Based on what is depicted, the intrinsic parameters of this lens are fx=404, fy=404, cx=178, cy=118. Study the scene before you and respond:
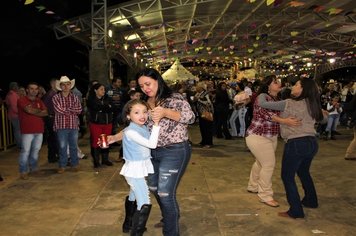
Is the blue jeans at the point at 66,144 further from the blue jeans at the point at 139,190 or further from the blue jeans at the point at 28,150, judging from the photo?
the blue jeans at the point at 139,190

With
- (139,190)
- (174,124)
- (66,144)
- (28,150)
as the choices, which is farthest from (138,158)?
(66,144)

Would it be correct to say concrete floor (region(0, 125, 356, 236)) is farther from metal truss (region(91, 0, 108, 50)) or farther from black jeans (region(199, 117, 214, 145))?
metal truss (region(91, 0, 108, 50))

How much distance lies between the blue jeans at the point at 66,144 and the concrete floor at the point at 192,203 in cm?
26

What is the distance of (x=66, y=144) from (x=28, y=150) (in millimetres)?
687

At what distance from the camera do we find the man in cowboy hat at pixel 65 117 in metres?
7.06

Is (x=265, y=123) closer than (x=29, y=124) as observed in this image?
Yes

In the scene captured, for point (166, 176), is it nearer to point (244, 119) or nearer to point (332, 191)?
point (332, 191)

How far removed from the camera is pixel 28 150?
22.4 feet

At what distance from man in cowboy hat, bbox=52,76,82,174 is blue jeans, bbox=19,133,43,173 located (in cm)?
37

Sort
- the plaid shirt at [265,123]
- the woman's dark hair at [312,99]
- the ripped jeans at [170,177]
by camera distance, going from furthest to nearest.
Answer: the plaid shirt at [265,123]
the woman's dark hair at [312,99]
the ripped jeans at [170,177]

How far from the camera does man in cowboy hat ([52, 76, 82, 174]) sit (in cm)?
706

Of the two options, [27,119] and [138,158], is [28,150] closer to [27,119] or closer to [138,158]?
[27,119]

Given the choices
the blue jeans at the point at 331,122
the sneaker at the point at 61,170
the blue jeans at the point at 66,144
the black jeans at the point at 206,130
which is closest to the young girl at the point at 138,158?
the blue jeans at the point at 66,144

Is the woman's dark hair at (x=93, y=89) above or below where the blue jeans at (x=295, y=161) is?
above
